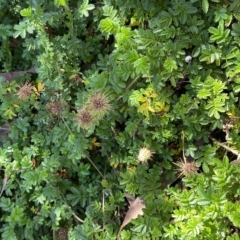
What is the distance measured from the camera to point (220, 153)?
7.19ft

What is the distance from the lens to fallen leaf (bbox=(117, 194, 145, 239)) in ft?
7.35

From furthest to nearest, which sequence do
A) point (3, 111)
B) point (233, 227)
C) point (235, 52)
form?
point (3, 111), point (233, 227), point (235, 52)

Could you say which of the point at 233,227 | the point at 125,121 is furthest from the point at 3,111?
the point at 233,227

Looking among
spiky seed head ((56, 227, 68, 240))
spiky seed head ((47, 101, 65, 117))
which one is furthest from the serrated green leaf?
spiky seed head ((56, 227, 68, 240))

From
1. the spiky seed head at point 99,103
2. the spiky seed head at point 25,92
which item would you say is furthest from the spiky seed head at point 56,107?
the spiky seed head at point 99,103

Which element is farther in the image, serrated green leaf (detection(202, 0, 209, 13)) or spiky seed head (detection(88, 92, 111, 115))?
spiky seed head (detection(88, 92, 111, 115))

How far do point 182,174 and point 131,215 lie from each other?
333 mm

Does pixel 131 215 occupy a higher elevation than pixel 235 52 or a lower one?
lower

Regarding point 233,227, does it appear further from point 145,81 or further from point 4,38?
point 4,38

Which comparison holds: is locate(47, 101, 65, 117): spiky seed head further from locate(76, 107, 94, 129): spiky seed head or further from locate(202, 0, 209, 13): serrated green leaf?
locate(202, 0, 209, 13): serrated green leaf

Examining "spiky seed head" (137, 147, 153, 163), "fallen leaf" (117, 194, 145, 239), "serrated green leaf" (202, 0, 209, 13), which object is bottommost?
"fallen leaf" (117, 194, 145, 239)

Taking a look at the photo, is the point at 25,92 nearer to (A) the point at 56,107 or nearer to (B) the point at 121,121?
(A) the point at 56,107

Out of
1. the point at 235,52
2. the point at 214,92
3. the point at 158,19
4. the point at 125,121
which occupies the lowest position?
the point at 125,121

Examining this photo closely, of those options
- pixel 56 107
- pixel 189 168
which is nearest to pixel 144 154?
pixel 189 168
